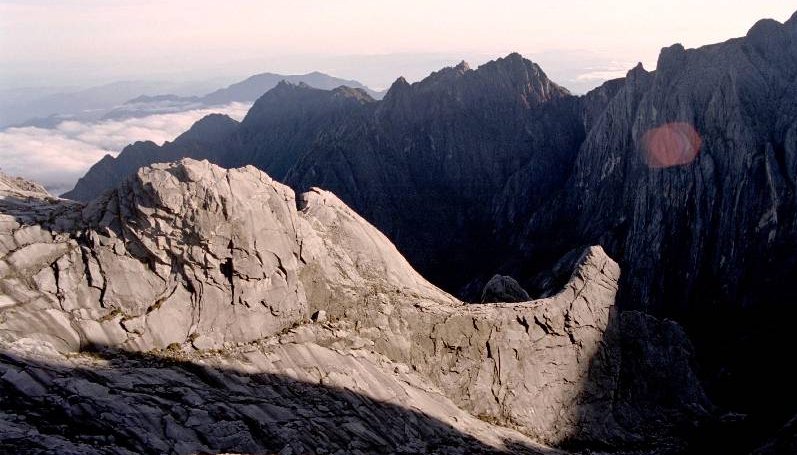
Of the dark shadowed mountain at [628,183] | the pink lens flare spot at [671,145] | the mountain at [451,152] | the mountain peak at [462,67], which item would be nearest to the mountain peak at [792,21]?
the dark shadowed mountain at [628,183]

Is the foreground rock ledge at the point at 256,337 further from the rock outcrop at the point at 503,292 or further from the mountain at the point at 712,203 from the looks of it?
→ the mountain at the point at 712,203

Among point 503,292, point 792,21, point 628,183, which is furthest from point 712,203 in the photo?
point 503,292

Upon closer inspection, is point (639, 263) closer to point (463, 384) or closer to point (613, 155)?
point (613, 155)

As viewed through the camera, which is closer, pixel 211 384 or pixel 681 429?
pixel 211 384

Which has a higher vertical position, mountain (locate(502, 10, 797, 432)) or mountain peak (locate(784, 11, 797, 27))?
mountain peak (locate(784, 11, 797, 27))

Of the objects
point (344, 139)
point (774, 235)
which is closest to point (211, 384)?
point (774, 235)

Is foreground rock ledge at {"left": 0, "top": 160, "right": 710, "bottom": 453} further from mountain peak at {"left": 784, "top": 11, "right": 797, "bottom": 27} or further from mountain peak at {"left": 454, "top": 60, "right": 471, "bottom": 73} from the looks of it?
mountain peak at {"left": 454, "top": 60, "right": 471, "bottom": 73}

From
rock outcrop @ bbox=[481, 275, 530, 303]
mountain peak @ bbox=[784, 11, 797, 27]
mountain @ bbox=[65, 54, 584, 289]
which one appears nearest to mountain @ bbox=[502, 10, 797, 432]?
mountain peak @ bbox=[784, 11, 797, 27]

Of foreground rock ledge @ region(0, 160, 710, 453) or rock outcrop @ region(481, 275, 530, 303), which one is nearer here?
foreground rock ledge @ region(0, 160, 710, 453)
